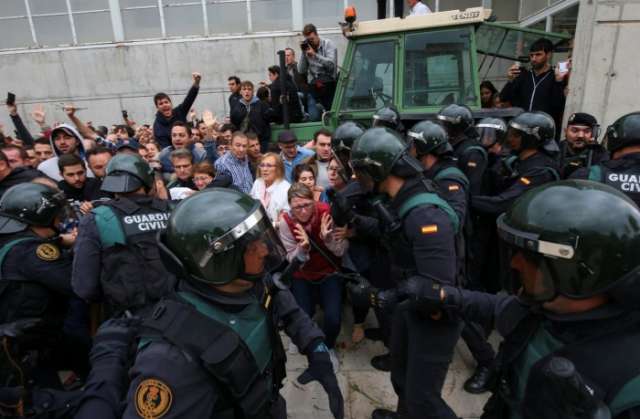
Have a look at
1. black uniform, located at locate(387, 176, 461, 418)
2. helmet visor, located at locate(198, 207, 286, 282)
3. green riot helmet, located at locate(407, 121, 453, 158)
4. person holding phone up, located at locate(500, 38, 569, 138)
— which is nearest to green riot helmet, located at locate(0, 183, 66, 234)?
helmet visor, located at locate(198, 207, 286, 282)

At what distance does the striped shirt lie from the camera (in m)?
4.47

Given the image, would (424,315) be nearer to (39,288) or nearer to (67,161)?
(39,288)

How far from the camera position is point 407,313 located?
218 cm

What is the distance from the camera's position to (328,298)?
11.2 feet

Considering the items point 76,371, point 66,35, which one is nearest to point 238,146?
point 76,371

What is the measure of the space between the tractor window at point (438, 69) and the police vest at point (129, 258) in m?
3.58

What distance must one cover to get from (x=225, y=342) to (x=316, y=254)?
211 cm

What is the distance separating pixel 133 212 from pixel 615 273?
7.35 ft

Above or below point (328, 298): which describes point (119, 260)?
above

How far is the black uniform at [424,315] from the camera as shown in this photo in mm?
1967

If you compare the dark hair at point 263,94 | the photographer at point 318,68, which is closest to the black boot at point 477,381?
the photographer at point 318,68

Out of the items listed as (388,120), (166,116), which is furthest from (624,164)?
(166,116)

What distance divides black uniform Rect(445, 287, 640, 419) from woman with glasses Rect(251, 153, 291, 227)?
2.53 m

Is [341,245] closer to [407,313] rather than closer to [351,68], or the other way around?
[407,313]
